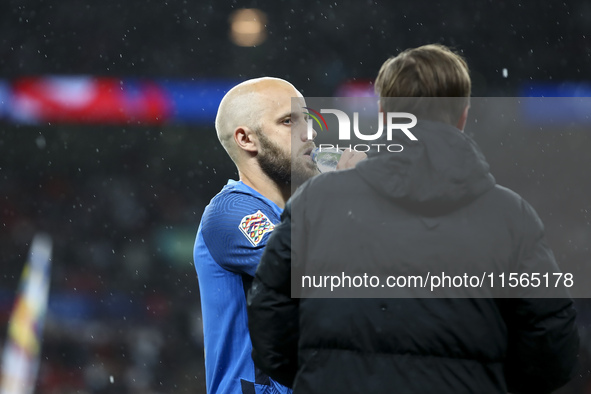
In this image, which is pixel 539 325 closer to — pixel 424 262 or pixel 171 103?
pixel 424 262

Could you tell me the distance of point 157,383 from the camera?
9242mm

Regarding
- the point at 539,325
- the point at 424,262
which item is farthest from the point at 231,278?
the point at 539,325

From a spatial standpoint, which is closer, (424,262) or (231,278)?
(424,262)

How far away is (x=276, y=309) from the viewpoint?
1213mm

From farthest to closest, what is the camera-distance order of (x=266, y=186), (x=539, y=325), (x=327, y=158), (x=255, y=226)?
(x=266, y=186) < (x=327, y=158) < (x=255, y=226) < (x=539, y=325)

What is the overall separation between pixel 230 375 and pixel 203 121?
379 inches

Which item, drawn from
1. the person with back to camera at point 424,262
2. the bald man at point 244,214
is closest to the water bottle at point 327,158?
the bald man at point 244,214

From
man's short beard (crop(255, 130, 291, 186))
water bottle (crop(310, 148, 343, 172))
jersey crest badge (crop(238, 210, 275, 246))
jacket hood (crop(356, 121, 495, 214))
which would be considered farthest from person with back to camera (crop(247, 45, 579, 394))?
man's short beard (crop(255, 130, 291, 186))

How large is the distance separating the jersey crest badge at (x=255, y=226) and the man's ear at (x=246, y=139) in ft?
0.86

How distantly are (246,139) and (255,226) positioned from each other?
358 mm

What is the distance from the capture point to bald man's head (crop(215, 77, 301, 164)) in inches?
79.1

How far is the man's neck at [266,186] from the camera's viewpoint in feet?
6.58

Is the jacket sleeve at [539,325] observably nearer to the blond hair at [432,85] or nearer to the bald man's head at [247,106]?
the blond hair at [432,85]

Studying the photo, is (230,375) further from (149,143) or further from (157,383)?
(149,143)
